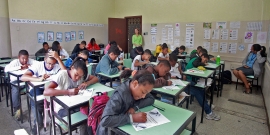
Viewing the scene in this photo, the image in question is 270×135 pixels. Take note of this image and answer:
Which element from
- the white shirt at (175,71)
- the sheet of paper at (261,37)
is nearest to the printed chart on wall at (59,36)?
the white shirt at (175,71)

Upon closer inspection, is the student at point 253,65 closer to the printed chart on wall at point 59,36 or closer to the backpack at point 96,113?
the backpack at point 96,113

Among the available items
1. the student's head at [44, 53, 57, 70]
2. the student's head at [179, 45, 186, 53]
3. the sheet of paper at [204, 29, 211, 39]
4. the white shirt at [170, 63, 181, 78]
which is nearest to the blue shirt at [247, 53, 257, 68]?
the sheet of paper at [204, 29, 211, 39]

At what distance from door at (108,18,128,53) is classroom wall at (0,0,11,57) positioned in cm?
349

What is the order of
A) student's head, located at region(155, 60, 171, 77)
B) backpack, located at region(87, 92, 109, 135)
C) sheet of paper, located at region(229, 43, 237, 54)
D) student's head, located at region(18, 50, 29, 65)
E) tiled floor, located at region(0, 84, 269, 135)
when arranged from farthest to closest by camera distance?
sheet of paper, located at region(229, 43, 237, 54)
student's head, located at region(18, 50, 29, 65)
tiled floor, located at region(0, 84, 269, 135)
student's head, located at region(155, 60, 171, 77)
backpack, located at region(87, 92, 109, 135)

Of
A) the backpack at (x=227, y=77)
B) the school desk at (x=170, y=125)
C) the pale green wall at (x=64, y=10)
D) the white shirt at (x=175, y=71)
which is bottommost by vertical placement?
the backpack at (x=227, y=77)

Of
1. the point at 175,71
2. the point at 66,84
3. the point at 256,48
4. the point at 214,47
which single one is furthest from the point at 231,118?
the point at 214,47

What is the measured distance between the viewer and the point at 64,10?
6223mm

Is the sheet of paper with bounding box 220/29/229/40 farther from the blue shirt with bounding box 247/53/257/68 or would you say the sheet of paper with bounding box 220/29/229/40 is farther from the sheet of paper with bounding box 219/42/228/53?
the blue shirt with bounding box 247/53/257/68

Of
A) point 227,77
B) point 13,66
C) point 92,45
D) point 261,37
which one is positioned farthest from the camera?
point 92,45

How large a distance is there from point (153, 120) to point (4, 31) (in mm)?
5380

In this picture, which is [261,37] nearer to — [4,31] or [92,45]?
[92,45]

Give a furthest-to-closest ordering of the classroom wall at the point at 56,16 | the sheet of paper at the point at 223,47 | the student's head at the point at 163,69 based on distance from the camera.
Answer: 1. the sheet of paper at the point at 223,47
2. the classroom wall at the point at 56,16
3. the student's head at the point at 163,69

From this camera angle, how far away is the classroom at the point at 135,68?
150 cm

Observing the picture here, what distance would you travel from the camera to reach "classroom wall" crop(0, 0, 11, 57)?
4895mm
